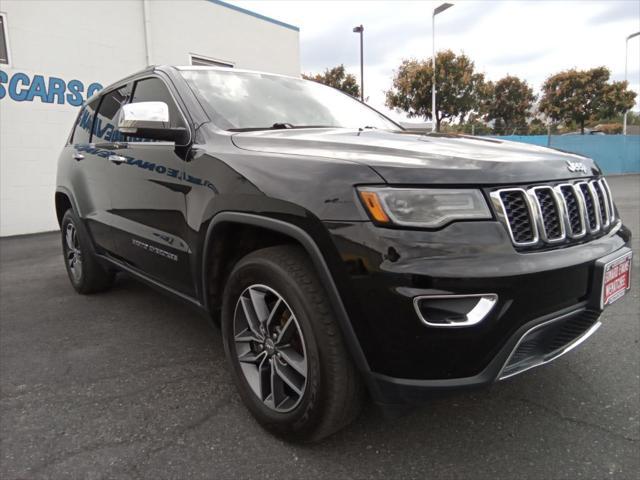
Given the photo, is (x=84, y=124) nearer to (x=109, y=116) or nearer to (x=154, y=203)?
(x=109, y=116)

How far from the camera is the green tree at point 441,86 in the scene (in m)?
22.1

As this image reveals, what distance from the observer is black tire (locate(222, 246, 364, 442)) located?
1.72 meters

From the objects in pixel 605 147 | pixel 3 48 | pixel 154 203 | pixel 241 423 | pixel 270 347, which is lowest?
pixel 241 423

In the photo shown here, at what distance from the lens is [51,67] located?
8203 millimetres

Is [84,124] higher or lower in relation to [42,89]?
lower

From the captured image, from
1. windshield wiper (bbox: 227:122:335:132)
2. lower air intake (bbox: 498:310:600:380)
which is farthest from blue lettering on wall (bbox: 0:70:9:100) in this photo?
lower air intake (bbox: 498:310:600:380)

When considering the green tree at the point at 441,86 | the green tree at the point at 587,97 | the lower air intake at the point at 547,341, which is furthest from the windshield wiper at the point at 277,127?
the green tree at the point at 587,97

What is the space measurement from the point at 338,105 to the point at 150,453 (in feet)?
7.59

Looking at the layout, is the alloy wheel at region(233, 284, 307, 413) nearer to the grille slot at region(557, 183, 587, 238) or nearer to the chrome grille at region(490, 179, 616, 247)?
the chrome grille at region(490, 179, 616, 247)

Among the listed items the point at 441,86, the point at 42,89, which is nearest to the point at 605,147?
the point at 441,86

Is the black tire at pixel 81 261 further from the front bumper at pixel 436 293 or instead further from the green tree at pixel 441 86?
the green tree at pixel 441 86

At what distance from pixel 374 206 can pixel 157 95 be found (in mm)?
1902

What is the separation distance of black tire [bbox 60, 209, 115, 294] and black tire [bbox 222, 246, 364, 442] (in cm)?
240

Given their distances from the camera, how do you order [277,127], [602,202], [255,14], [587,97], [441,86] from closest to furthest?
[602,202] → [277,127] → [255,14] → [441,86] → [587,97]
